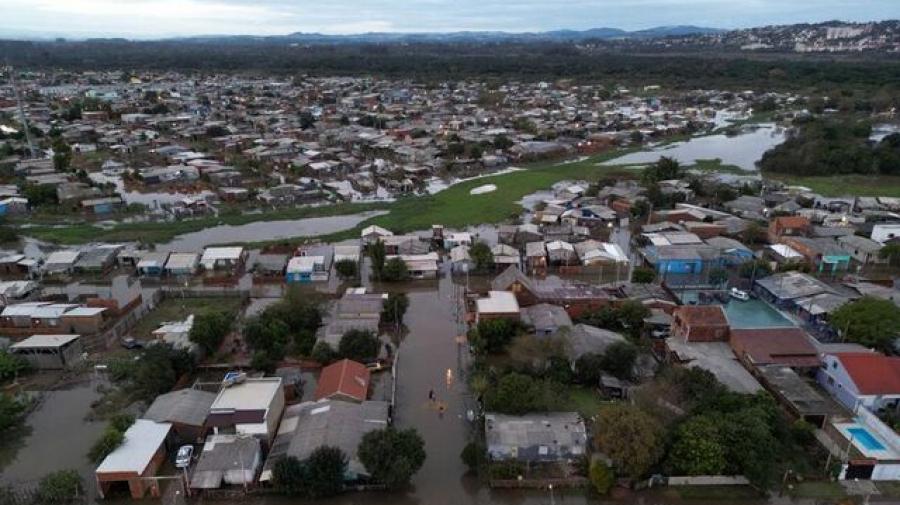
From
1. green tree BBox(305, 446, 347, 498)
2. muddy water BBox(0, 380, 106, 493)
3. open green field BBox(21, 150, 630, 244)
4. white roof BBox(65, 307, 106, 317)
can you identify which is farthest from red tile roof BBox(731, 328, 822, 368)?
white roof BBox(65, 307, 106, 317)

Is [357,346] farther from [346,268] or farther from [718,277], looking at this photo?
[718,277]

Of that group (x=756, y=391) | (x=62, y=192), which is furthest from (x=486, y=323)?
(x=62, y=192)

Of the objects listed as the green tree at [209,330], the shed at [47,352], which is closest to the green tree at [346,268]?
the green tree at [209,330]

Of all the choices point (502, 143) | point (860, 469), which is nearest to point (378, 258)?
point (860, 469)

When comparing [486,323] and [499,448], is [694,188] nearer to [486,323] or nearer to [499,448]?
[486,323]

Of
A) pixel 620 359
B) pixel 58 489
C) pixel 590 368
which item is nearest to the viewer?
pixel 58 489

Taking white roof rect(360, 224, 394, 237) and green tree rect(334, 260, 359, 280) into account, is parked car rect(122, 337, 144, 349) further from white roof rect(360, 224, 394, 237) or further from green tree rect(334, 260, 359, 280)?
white roof rect(360, 224, 394, 237)
